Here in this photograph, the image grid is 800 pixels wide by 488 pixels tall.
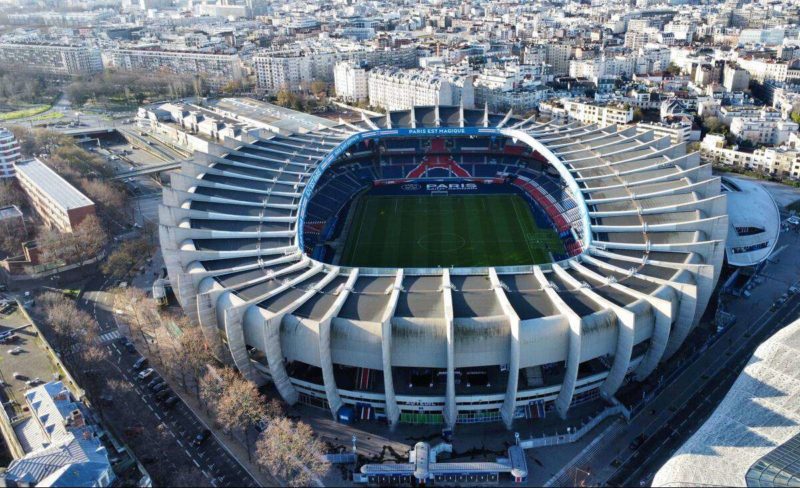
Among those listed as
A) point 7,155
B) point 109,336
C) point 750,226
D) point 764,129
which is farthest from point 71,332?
point 764,129

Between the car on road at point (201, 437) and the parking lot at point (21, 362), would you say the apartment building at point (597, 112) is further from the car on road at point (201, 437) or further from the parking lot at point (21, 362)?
the parking lot at point (21, 362)

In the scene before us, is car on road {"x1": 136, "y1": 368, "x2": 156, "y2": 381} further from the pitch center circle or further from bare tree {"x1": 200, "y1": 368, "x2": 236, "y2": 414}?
the pitch center circle

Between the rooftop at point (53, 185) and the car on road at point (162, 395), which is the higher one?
the rooftop at point (53, 185)

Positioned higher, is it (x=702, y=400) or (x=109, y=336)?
(x=109, y=336)

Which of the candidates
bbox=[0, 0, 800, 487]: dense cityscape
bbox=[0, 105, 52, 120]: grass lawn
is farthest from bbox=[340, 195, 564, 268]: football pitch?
bbox=[0, 105, 52, 120]: grass lawn

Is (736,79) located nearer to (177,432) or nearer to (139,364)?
(139,364)

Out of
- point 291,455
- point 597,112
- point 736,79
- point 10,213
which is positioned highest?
point 736,79

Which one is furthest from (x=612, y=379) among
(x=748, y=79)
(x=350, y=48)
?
(x=350, y=48)

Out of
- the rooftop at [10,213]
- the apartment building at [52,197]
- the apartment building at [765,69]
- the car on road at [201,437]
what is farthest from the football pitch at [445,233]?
the apartment building at [765,69]
